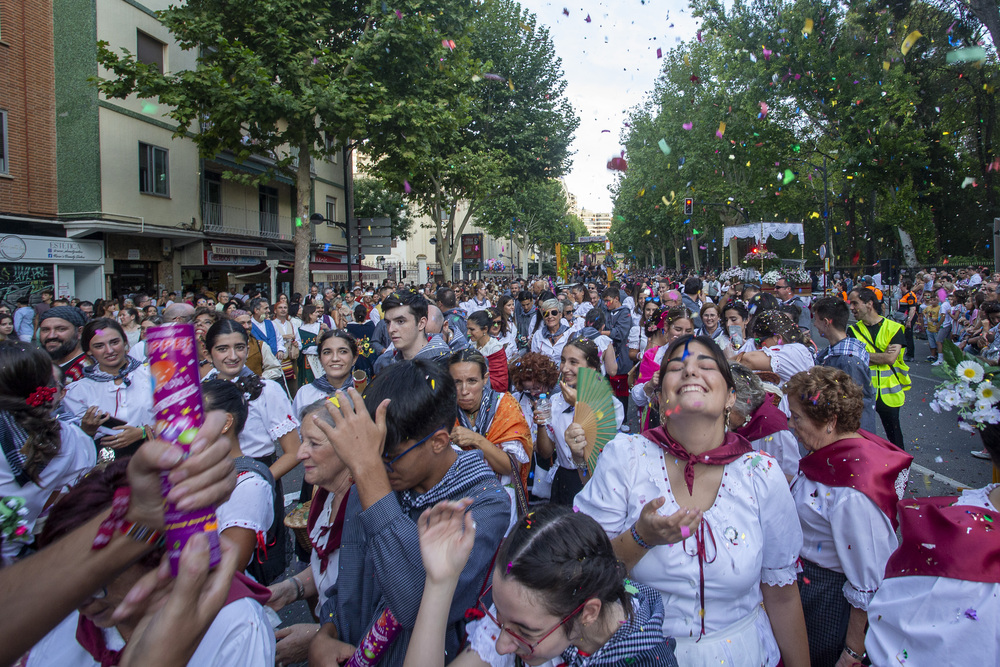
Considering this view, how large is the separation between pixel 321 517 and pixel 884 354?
5501 millimetres

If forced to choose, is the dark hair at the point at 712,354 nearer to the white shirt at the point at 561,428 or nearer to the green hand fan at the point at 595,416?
the green hand fan at the point at 595,416

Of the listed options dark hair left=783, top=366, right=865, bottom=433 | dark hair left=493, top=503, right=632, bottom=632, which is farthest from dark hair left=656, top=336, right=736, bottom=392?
dark hair left=493, top=503, right=632, bottom=632

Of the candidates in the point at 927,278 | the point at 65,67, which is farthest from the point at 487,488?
the point at 65,67

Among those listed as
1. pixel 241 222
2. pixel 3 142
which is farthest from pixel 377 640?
pixel 241 222

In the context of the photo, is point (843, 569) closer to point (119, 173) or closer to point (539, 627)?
point (539, 627)

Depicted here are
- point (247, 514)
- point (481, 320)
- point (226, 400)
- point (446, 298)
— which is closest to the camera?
point (247, 514)

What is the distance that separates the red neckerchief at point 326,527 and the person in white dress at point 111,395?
7.26 feet

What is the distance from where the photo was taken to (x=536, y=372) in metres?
4.35

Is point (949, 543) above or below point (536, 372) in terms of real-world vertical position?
below

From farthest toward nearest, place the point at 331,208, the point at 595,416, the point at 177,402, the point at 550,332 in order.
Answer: the point at 331,208, the point at 550,332, the point at 595,416, the point at 177,402

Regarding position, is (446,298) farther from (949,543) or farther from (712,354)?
(949,543)

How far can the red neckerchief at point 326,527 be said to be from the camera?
7.01ft

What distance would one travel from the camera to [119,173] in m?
16.9

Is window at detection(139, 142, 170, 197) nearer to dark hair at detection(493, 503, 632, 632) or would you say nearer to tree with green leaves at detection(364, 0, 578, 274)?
tree with green leaves at detection(364, 0, 578, 274)
